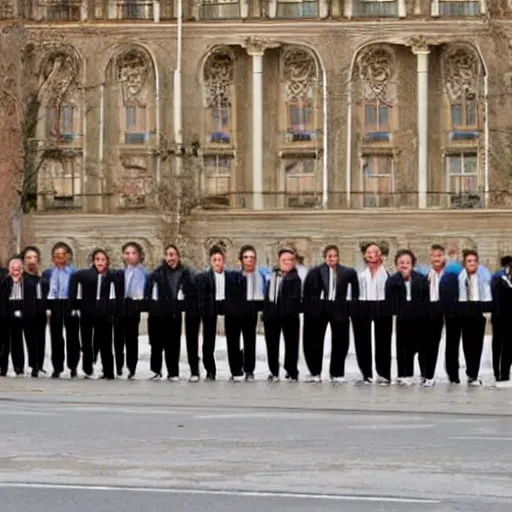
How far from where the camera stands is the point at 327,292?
26.7m

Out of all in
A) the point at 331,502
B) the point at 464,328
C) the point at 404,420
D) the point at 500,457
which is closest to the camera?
the point at 331,502

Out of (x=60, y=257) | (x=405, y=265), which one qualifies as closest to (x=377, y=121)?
(x=60, y=257)

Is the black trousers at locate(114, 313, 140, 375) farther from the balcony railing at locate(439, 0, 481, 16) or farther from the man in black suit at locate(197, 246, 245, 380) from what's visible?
the balcony railing at locate(439, 0, 481, 16)

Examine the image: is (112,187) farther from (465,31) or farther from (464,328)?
(464,328)

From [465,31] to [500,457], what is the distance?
55.5m

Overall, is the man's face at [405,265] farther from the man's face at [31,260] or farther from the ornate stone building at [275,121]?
the ornate stone building at [275,121]

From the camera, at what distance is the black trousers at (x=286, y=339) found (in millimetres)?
27125

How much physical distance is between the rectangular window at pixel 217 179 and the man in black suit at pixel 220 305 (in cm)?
4468

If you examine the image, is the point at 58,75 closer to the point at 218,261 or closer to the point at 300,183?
the point at 300,183

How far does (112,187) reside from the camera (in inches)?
2854

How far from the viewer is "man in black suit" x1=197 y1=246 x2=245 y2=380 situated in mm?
27094

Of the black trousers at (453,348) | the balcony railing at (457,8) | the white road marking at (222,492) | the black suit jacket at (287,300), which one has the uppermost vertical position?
the balcony railing at (457,8)

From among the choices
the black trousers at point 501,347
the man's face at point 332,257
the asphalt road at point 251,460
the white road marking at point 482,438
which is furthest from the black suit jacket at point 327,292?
the white road marking at point 482,438

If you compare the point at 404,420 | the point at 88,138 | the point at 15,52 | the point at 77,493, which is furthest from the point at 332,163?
the point at 77,493
